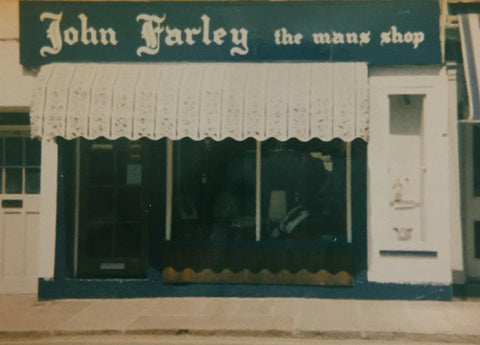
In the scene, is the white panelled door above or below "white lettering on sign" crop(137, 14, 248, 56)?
below

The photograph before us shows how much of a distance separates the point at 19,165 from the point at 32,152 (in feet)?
0.94

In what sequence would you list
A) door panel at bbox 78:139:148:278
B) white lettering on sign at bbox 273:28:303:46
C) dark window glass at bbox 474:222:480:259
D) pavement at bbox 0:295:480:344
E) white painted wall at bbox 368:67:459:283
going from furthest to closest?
dark window glass at bbox 474:222:480:259
door panel at bbox 78:139:148:278
white lettering on sign at bbox 273:28:303:46
white painted wall at bbox 368:67:459:283
pavement at bbox 0:295:480:344

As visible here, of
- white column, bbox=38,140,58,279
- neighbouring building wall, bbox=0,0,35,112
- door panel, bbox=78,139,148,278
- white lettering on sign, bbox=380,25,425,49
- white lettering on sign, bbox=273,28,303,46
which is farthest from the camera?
door panel, bbox=78,139,148,278

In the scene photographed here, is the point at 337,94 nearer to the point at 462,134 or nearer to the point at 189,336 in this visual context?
the point at 462,134

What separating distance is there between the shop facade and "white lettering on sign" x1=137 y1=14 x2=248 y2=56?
0.07ft

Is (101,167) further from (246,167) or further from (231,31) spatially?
(231,31)

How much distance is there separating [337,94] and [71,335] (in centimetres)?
444

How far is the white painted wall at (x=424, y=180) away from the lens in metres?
8.10

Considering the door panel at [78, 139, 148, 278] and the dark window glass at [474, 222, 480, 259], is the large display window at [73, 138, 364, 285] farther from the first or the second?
the dark window glass at [474, 222, 480, 259]

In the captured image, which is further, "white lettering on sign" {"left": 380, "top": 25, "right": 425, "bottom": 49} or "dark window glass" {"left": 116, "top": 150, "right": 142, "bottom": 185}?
"dark window glass" {"left": 116, "top": 150, "right": 142, "bottom": 185}

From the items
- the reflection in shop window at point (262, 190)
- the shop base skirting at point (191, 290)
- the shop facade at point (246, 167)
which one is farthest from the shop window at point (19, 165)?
the reflection in shop window at point (262, 190)

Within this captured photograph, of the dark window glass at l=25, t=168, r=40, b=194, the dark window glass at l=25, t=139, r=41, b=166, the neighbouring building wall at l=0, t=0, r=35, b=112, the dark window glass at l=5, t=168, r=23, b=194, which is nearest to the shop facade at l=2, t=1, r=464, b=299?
the neighbouring building wall at l=0, t=0, r=35, b=112

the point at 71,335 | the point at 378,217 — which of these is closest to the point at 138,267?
the point at 71,335

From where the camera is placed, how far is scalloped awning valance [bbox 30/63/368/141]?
7512 mm
